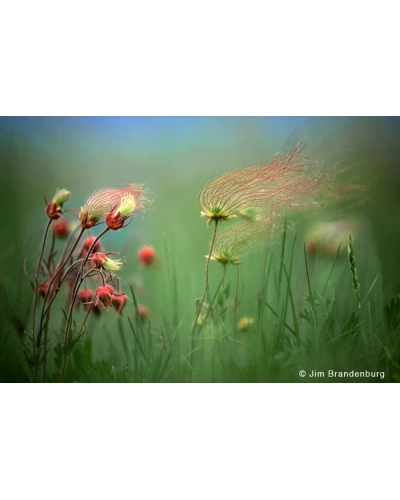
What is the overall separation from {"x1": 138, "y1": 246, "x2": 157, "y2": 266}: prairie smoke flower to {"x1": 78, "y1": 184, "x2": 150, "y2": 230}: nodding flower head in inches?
7.0

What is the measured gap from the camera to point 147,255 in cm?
224

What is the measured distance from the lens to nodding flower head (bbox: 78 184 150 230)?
7.36 feet

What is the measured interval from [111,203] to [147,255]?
0.31 m

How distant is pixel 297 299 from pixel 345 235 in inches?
15.4

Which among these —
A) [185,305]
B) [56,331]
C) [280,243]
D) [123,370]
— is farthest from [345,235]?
[56,331]

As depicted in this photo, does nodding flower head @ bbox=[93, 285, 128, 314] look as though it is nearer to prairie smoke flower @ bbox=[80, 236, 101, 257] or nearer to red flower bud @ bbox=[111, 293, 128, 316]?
red flower bud @ bbox=[111, 293, 128, 316]

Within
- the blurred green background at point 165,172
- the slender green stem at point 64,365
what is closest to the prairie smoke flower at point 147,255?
the blurred green background at point 165,172

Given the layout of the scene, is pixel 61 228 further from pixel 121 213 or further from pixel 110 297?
pixel 110 297

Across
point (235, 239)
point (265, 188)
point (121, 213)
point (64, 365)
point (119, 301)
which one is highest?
point (265, 188)

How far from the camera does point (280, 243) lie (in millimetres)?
2250

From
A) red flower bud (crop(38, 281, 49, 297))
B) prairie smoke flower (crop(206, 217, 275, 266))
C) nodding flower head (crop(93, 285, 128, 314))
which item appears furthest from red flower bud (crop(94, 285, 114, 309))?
prairie smoke flower (crop(206, 217, 275, 266))

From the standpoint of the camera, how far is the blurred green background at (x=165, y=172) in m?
2.24

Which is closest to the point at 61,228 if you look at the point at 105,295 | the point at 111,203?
the point at 111,203

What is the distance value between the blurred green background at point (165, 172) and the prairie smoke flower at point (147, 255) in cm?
2
